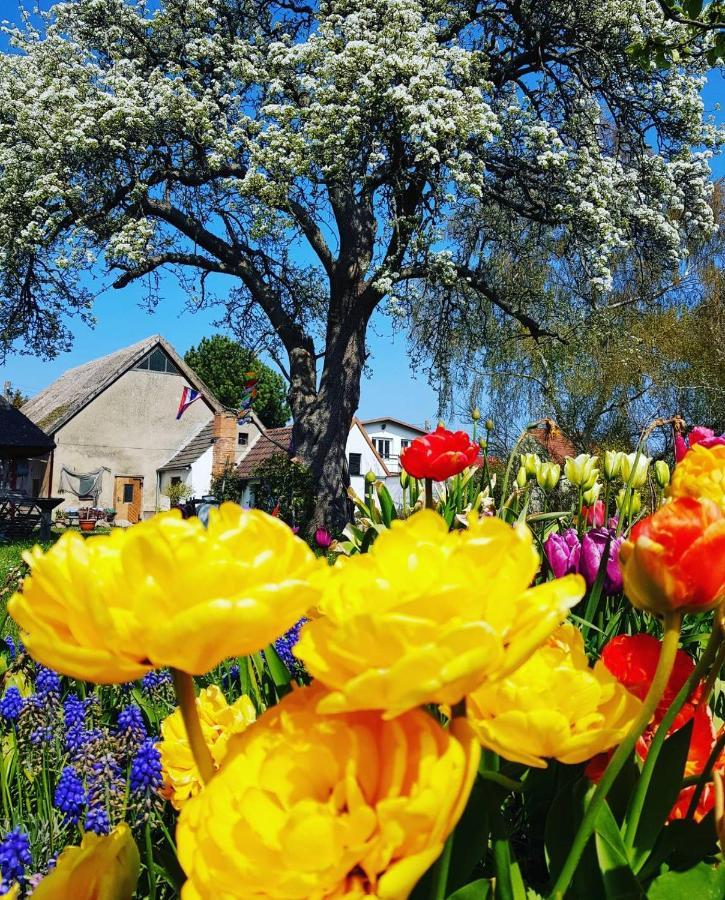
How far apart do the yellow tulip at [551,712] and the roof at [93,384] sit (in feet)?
86.7

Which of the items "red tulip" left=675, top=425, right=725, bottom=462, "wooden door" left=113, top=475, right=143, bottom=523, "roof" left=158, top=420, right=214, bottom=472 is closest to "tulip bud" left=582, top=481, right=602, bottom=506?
"red tulip" left=675, top=425, right=725, bottom=462

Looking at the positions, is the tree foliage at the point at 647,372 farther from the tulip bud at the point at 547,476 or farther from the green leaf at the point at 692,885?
the green leaf at the point at 692,885

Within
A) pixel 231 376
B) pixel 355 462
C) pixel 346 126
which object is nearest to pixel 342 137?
pixel 346 126

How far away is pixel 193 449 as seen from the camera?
27125 mm

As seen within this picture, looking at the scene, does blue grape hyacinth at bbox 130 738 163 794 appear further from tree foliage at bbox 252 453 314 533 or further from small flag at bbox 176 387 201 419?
small flag at bbox 176 387 201 419

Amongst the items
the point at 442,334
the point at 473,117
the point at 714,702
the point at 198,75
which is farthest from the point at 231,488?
the point at 714,702

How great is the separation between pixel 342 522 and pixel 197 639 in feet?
42.1

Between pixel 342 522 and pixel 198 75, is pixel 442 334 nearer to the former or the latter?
pixel 342 522

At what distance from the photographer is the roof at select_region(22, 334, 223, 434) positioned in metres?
25.6

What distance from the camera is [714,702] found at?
134 centimetres

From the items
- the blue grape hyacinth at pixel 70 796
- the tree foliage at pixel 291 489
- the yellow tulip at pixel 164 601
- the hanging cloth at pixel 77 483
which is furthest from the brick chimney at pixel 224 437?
the yellow tulip at pixel 164 601

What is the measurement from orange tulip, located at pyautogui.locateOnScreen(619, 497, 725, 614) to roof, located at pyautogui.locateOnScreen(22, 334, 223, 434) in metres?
26.4

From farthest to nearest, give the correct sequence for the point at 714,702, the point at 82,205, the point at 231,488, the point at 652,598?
1. the point at 231,488
2. the point at 82,205
3. the point at 714,702
4. the point at 652,598

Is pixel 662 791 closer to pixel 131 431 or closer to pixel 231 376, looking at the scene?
pixel 131 431
